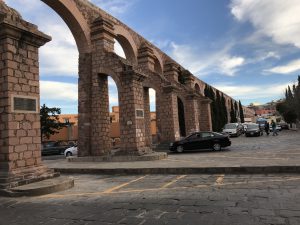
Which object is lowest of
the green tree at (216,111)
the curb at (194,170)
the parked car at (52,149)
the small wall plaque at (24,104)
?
the curb at (194,170)

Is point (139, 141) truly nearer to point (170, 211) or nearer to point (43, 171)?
point (43, 171)

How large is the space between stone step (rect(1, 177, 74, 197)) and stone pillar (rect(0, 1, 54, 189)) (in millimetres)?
224

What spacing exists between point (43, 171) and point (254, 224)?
6.15 metres

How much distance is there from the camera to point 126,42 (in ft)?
65.6

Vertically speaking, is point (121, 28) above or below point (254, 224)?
above

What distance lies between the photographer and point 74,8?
15039 mm

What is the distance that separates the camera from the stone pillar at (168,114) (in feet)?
66.4

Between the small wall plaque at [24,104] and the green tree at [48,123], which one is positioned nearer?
the small wall plaque at [24,104]

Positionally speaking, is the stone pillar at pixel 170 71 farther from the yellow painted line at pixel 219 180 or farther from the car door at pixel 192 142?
the yellow painted line at pixel 219 180

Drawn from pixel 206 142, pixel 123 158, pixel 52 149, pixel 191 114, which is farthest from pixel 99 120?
pixel 52 149

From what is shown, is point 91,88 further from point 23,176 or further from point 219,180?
point 219,180

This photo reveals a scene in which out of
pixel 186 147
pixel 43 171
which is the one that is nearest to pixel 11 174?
pixel 43 171

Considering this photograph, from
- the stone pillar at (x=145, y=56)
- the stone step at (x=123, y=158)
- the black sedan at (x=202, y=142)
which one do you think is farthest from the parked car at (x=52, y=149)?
the stone step at (x=123, y=158)

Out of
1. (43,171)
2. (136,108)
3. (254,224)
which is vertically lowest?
(254,224)
